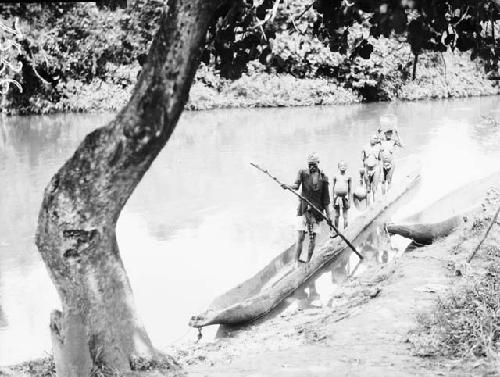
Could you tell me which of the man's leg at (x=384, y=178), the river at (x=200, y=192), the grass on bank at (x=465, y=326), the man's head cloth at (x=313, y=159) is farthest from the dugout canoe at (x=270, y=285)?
the grass on bank at (x=465, y=326)

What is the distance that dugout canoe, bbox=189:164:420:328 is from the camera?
22.3 ft

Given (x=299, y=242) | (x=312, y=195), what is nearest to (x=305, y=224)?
(x=299, y=242)

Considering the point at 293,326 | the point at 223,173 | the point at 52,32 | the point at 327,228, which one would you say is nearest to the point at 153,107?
the point at 293,326

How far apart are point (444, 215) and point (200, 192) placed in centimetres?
636

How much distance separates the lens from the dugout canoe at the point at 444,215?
9.16m

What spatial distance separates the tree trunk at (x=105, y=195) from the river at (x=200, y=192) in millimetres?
2900

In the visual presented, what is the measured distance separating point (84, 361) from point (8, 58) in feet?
93.6

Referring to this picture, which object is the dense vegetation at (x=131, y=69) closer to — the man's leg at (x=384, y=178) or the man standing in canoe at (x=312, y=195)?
the man's leg at (x=384, y=178)

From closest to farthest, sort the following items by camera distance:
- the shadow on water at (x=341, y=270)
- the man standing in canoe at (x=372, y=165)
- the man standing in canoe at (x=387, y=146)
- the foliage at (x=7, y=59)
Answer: the shadow on water at (x=341, y=270), the man standing in canoe at (x=372, y=165), the man standing in canoe at (x=387, y=146), the foliage at (x=7, y=59)

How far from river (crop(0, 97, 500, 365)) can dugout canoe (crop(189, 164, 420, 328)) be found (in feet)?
1.69

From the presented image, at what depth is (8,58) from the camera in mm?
30109

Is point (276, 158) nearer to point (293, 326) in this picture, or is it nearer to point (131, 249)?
point (131, 249)

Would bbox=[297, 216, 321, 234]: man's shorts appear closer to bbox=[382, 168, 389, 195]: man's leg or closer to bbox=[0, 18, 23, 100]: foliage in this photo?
bbox=[382, 168, 389, 195]: man's leg

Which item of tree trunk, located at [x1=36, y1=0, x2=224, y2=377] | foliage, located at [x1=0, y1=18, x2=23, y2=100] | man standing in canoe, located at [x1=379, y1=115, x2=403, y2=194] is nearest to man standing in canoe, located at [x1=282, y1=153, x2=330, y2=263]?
man standing in canoe, located at [x1=379, y1=115, x2=403, y2=194]
